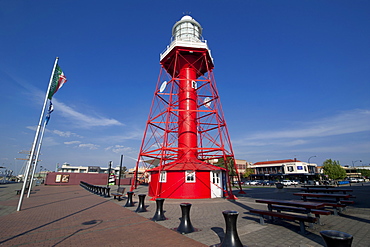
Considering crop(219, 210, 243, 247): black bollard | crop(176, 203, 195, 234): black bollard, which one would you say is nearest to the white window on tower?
crop(176, 203, 195, 234): black bollard

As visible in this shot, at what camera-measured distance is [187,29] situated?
20578mm

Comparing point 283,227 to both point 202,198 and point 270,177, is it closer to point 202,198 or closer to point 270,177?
point 202,198

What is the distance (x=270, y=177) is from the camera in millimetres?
67438

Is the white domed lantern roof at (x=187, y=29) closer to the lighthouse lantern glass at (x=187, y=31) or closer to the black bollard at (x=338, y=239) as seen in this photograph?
the lighthouse lantern glass at (x=187, y=31)

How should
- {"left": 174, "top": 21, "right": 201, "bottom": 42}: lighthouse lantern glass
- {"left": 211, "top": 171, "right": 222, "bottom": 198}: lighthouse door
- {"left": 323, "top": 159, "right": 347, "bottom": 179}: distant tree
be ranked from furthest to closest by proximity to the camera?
{"left": 323, "top": 159, "right": 347, "bottom": 179}: distant tree, {"left": 174, "top": 21, "right": 201, "bottom": 42}: lighthouse lantern glass, {"left": 211, "top": 171, "right": 222, "bottom": 198}: lighthouse door

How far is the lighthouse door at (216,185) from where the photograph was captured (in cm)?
1570

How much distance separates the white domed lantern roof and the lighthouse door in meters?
14.0

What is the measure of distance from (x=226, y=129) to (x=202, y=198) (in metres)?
6.64

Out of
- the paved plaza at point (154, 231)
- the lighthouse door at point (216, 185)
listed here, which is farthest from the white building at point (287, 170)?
the paved plaza at point (154, 231)

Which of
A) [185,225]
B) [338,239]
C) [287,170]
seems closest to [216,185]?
[185,225]

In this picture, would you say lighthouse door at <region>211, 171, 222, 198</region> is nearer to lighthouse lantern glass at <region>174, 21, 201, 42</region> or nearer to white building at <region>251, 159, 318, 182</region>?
lighthouse lantern glass at <region>174, 21, 201, 42</region>

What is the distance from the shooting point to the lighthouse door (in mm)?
15695

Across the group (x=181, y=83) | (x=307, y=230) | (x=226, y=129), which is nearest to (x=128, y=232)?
(x=307, y=230)

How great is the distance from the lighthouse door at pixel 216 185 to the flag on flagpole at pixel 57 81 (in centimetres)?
1334
